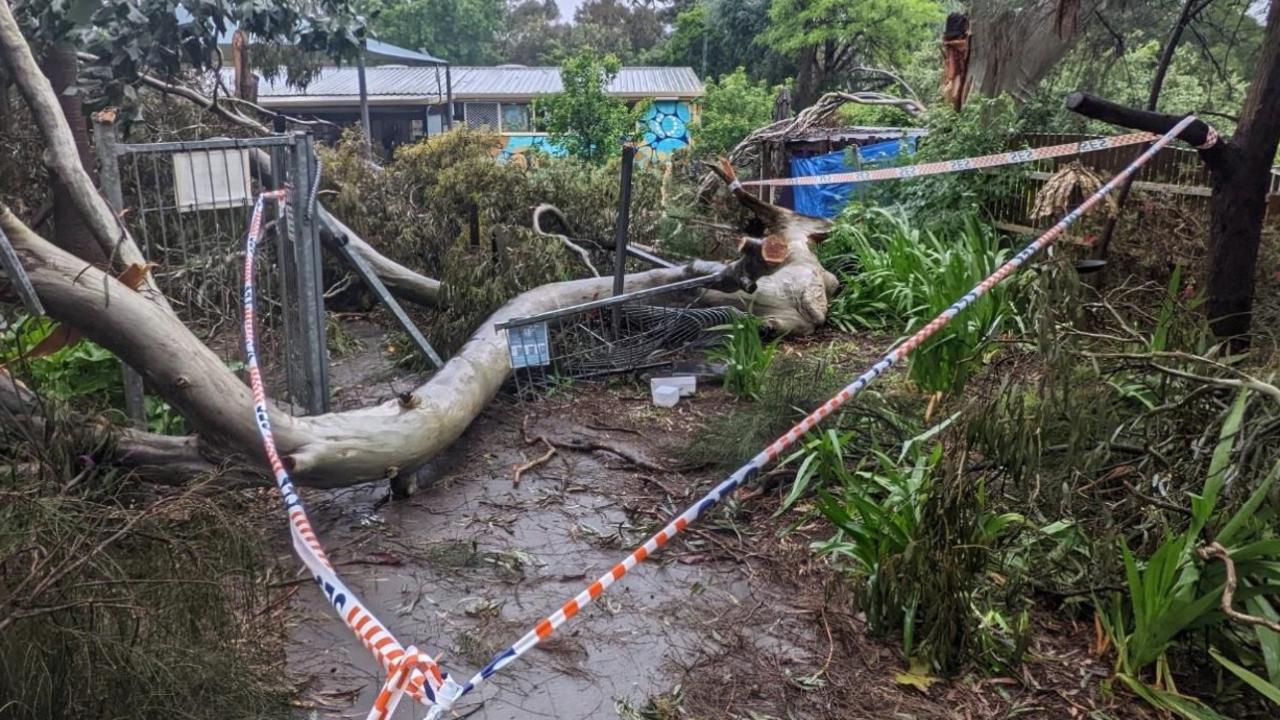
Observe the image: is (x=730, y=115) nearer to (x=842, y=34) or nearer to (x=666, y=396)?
(x=842, y=34)

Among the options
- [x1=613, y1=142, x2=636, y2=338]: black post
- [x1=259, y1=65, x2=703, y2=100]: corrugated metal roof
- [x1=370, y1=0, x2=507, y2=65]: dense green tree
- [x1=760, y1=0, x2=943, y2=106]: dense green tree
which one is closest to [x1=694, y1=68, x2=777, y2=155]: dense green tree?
[x1=760, y1=0, x2=943, y2=106]: dense green tree

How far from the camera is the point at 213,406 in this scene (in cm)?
363

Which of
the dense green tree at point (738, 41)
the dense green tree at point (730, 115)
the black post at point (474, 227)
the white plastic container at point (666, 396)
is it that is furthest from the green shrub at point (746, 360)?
the dense green tree at point (738, 41)

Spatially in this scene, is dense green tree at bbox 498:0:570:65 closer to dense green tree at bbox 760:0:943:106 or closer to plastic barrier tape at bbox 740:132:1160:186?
dense green tree at bbox 760:0:943:106

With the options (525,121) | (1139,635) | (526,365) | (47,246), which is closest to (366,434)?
(47,246)

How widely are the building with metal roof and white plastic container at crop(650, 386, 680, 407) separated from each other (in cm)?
2292

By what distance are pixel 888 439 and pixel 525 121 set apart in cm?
2997

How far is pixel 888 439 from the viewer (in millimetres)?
4477

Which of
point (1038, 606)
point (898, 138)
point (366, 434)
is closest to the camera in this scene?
point (1038, 606)

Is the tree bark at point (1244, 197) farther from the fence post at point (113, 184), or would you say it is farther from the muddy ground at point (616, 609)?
the fence post at point (113, 184)

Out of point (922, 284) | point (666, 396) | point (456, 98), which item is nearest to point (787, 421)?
point (666, 396)

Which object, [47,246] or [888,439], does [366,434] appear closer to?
[47,246]

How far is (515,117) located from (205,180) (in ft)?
98.3

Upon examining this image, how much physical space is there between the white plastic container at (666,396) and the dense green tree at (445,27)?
48077mm
